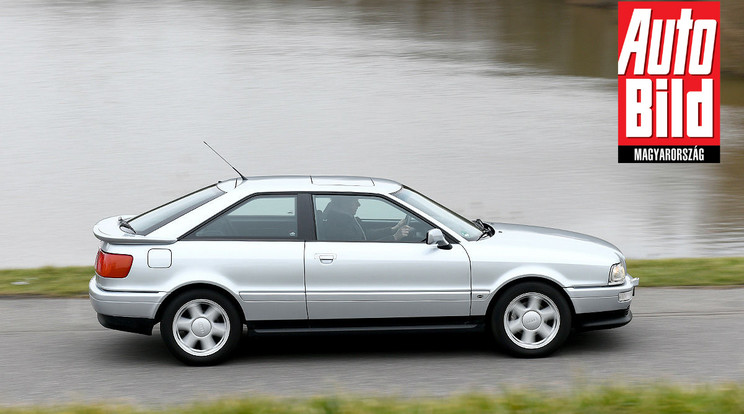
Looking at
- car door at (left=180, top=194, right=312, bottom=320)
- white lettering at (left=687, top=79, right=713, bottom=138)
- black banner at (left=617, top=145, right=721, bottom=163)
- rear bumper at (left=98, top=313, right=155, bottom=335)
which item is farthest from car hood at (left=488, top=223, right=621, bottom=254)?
white lettering at (left=687, top=79, right=713, bottom=138)

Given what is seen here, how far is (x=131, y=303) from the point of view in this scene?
23.7 feet

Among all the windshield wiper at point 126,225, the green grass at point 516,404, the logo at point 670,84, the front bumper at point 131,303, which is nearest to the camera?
the green grass at point 516,404

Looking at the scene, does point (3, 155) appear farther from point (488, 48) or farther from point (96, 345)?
point (488, 48)

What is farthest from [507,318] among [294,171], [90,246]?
[294,171]

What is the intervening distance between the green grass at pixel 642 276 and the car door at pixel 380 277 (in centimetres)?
344

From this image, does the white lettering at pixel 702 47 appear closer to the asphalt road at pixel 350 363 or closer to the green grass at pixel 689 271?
the green grass at pixel 689 271

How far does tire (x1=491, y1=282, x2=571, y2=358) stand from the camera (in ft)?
24.3

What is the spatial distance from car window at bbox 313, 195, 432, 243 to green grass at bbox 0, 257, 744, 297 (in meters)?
3.47

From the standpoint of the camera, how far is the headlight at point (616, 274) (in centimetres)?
751

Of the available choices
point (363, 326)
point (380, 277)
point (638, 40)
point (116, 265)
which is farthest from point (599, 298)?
point (638, 40)


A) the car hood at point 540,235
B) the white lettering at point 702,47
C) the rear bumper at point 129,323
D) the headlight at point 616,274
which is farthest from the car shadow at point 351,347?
the white lettering at point 702,47

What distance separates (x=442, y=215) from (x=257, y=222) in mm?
1508

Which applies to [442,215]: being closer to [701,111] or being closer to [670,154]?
[670,154]

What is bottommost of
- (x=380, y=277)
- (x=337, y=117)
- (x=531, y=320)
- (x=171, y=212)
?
(x=531, y=320)
